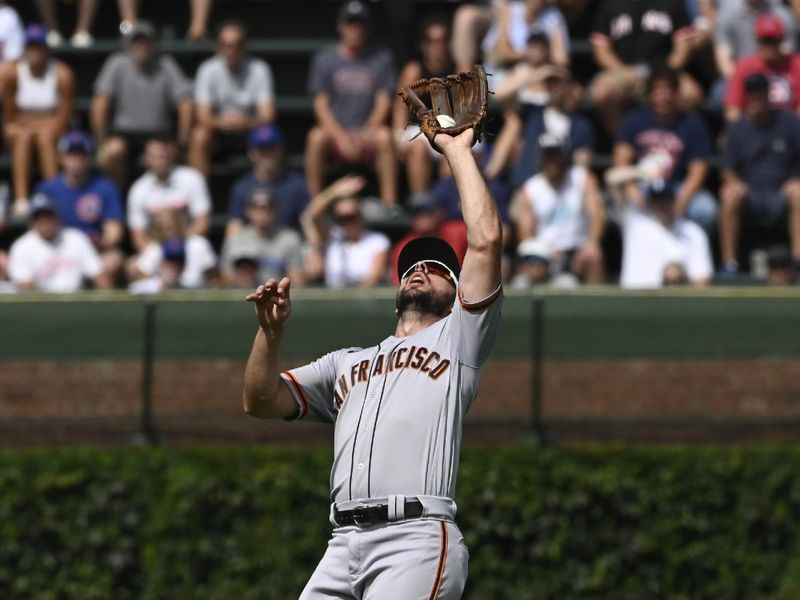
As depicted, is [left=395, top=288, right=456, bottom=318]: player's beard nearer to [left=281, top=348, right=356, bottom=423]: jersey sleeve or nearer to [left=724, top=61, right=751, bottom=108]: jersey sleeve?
[left=281, top=348, right=356, bottom=423]: jersey sleeve

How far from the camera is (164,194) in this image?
12320 mm

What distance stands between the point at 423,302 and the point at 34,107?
848 cm

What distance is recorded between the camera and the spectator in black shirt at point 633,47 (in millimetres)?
12594

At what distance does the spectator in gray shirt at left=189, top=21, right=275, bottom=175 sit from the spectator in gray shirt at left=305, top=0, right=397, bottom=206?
1.52 feet

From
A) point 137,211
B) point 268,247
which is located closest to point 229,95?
point 137,211

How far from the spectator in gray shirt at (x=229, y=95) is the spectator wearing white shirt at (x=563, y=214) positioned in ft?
8.56

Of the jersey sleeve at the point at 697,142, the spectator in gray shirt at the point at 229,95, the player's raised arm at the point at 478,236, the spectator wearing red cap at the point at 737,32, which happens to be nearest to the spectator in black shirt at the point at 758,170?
the jersey sleeve at the point at 697,142

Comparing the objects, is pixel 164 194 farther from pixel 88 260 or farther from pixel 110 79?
pixel 110 79

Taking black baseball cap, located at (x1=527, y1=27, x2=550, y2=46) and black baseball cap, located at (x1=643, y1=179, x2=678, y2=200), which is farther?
black baseball cap, located at (x1=527, y1=27, x2=550, y2=46)

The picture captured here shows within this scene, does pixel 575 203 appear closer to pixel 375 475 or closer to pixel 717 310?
pixel 717 310

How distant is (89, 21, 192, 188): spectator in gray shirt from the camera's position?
13.1m

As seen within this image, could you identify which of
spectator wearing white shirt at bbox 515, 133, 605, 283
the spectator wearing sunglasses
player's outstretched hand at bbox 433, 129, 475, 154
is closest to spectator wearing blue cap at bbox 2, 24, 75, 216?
the spectator wearing sunglasses

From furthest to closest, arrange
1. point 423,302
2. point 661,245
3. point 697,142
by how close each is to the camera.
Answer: point 697,142
point 661,245
point 423,302

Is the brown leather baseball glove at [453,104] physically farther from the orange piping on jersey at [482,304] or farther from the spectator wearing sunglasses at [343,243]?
the spectator wearing sunglasses at [343,243]
